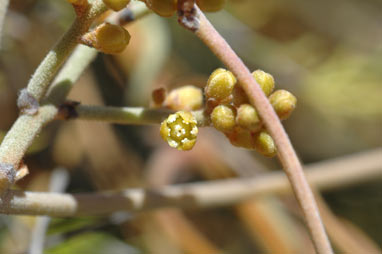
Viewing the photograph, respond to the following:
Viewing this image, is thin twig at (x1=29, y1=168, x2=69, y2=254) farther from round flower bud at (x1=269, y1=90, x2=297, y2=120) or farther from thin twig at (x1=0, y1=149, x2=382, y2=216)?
round flower bud at (x1=269, y1=90, x2=297, y2=120)

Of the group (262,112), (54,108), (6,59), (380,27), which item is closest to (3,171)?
(54,108)

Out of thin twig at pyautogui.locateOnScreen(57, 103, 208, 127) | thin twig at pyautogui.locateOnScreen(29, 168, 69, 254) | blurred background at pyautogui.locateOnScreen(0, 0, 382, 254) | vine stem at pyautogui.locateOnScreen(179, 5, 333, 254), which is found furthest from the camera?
blurred background at pyautogui.locateOnScreen(0, 0, 382, 254)

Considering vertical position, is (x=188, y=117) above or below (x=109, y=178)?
below

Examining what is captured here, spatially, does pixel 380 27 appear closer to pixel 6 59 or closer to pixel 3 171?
pixel 6 59

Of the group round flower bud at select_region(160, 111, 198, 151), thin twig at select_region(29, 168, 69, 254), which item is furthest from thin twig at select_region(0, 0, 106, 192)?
thin twig at select_region(29, 168, 69, 254)

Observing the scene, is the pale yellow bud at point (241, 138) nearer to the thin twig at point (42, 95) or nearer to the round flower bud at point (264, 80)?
the round flower bud at point (264, 80)

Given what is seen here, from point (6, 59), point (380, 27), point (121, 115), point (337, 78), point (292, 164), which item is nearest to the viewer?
point (292, 164)

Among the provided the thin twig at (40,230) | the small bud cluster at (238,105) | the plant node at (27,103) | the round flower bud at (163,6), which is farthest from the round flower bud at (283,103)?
the thin twig at (40,230)
